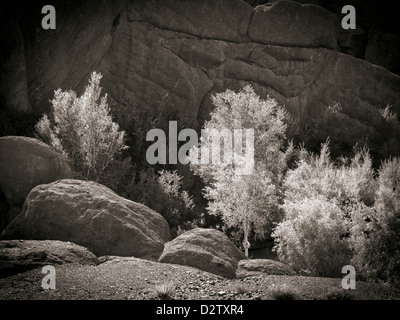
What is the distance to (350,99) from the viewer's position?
4222cm

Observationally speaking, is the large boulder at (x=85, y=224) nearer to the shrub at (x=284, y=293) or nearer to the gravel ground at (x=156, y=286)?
the gravel ground at (x=156, y=286)

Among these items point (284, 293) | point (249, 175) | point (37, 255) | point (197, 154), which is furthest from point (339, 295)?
point (197, 154)

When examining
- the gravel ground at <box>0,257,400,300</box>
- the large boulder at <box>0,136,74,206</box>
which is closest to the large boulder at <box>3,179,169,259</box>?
the gravel ground at <box>0,257,400,300</box>

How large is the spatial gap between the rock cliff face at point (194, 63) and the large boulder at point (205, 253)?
57.2ft

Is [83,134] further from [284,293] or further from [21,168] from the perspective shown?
[284,293]

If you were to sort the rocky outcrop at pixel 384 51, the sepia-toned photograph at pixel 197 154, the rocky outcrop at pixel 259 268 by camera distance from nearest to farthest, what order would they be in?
1. the sepia-toned photograph at pixel 197 154
2. the rocky outcrop at pixel 259 268
3. the rocky outcrop at pixel 384 51

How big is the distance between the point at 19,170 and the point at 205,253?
10948 millimetres

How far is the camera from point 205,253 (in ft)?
52.9

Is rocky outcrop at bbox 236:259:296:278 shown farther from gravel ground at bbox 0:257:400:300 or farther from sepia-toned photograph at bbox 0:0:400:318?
gravel ground at bbox 0:257:400:300

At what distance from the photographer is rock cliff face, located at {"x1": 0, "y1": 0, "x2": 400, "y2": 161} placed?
108 ft

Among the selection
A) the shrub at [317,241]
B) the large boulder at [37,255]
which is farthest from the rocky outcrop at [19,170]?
the shrub at [317,241]

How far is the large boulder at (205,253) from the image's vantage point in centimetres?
1569

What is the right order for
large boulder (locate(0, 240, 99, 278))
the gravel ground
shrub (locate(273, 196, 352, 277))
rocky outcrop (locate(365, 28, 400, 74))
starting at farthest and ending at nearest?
rocky outcrop (locate(365, 28, 400, 74)) < shrub (locate(273, 196, 352, 277)) < large boulder (locate(0, 240, 99, 278)) < the gravel ground

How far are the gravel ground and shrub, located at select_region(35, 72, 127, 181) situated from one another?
Result: 47.2 feet
